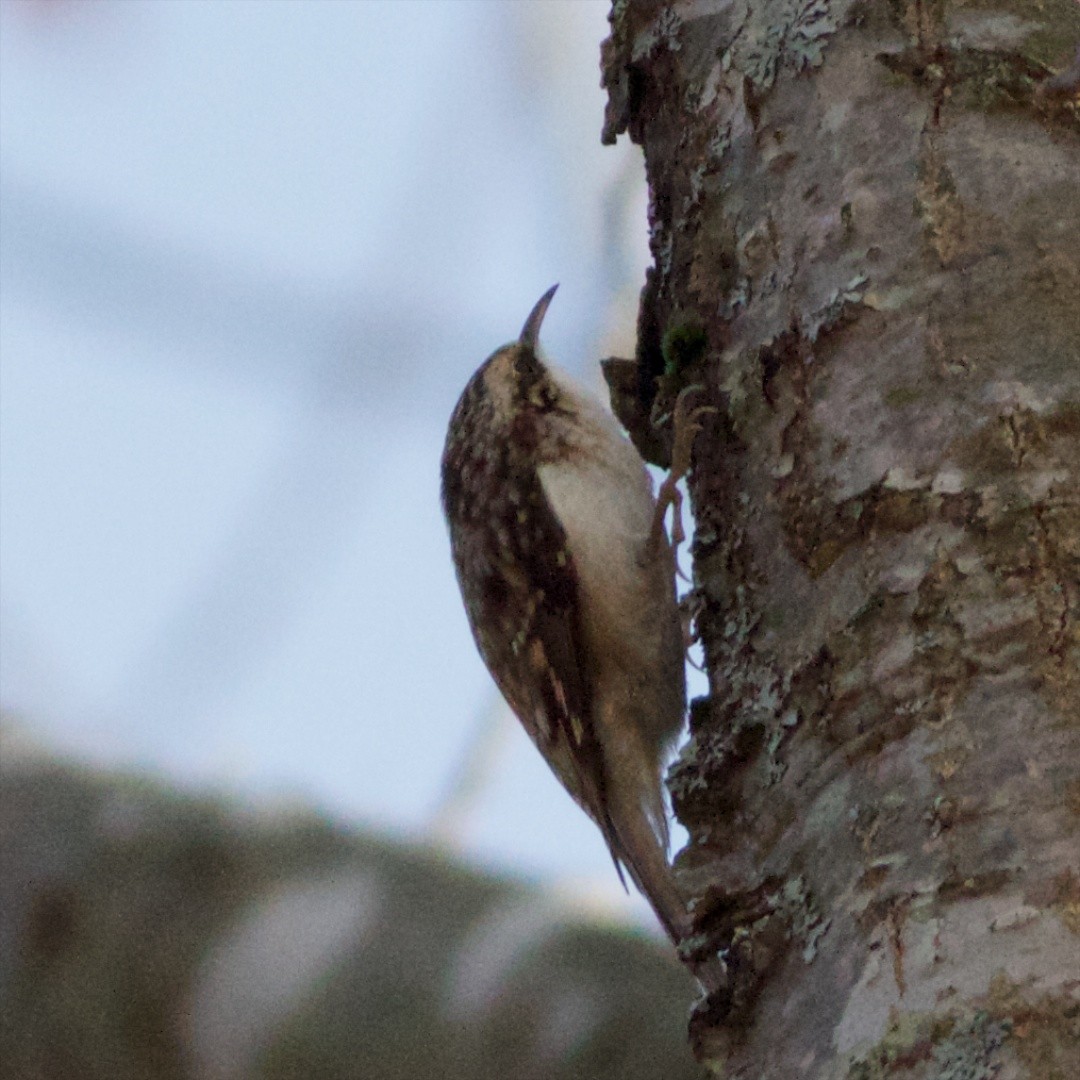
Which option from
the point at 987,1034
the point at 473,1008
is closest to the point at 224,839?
the point at 473,1008

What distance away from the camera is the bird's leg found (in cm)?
188

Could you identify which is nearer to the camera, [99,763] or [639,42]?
[99,763]

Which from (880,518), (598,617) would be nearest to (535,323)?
(598,617)

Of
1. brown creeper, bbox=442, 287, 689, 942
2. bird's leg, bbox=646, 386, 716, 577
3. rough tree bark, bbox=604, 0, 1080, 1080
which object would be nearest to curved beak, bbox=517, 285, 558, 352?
brown creeper, bbox=442, 287, 689, 942

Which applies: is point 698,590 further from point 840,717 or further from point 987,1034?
point 987,1034

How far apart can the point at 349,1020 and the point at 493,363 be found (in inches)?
68.4

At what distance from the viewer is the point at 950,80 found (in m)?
1.71

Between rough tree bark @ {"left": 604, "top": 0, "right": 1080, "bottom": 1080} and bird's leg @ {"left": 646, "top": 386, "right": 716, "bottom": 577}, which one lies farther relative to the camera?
bird's leg @ {"left": 646, "top": 386, "right": 716, "bottom": 577}

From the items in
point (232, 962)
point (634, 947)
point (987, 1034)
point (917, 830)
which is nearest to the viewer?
point (987, 1034)

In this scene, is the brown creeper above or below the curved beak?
below

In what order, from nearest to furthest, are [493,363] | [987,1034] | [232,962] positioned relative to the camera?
[987,1034] < [232,962] < [493,363]

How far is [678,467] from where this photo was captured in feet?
7.23

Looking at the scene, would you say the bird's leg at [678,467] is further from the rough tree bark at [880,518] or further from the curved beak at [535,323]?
the curved beak at [535,323]

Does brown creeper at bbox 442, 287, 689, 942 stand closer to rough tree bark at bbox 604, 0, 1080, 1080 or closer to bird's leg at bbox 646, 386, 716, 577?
bird's leg at bbox 646, 386, 716, 577
